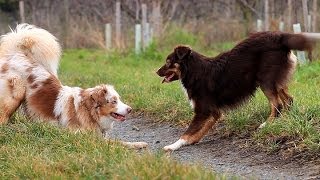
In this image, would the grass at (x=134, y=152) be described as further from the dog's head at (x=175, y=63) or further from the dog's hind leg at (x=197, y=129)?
the dog's head at (x=175, y=63)

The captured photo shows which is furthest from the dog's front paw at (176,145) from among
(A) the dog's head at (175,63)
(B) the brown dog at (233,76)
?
(A) the dog's head at (175,63)

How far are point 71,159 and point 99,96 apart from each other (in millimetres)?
2067

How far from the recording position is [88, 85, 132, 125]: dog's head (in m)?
7.59

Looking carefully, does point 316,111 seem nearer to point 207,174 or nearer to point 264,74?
point 264,74

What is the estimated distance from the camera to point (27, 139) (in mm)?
6762

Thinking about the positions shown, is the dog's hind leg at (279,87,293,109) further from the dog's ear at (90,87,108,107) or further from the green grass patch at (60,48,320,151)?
the dog's ear at (90,87,108,107)

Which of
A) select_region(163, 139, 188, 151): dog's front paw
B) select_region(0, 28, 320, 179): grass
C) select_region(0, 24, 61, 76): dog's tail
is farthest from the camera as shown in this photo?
select_region(0, 24, 61, 76): dog's tail

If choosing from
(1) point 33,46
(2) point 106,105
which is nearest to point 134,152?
(2) point 106,105

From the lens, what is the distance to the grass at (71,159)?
4.91 m

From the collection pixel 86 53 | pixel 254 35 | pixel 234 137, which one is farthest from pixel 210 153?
pixel 86 53

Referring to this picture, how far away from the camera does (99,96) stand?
759cm

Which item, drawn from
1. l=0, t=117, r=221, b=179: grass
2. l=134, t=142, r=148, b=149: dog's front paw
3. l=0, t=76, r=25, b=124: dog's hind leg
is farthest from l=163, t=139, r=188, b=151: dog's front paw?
l=0, t=76, r=25, b=124: dog's hind leg

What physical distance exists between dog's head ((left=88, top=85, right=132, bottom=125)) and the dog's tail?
109cm

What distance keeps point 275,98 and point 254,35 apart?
0.79 metres
